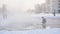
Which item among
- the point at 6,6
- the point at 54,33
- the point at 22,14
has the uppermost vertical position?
the point at 6,6

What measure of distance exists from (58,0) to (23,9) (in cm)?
335

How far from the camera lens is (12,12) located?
5.89m

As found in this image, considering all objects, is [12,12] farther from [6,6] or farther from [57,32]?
[57,32]

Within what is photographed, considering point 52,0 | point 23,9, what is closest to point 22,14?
point 23,9

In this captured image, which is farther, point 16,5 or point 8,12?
point 16,5

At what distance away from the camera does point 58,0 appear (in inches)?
321

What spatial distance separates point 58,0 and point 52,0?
444 mm

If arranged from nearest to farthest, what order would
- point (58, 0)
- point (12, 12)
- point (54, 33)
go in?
point (54, 33), point (12, 12), point (58, 0)

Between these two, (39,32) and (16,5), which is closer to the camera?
(39,32)

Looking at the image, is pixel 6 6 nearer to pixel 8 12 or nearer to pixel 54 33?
pixel 8 12

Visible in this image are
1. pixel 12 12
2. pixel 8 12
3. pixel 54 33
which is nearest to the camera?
pixel 54 33

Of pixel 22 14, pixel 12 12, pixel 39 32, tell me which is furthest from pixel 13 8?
pixel 39 32

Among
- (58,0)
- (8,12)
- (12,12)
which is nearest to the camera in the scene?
(8,12)

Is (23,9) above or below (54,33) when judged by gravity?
above
